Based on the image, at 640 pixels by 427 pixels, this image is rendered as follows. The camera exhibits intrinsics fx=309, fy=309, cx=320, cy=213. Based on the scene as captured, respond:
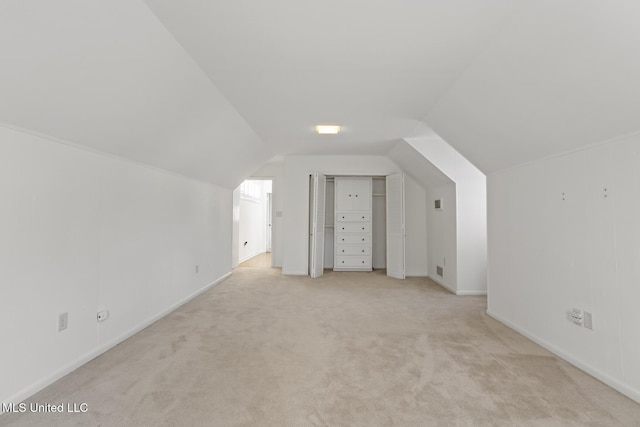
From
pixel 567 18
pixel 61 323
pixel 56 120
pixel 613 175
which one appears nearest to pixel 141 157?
pixel 56 120

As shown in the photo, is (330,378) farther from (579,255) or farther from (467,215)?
(467,215)

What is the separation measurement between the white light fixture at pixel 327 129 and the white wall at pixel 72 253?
79.3 inches

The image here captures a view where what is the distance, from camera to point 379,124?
396 cm

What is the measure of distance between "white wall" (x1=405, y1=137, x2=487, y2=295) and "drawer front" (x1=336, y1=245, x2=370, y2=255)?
220cm

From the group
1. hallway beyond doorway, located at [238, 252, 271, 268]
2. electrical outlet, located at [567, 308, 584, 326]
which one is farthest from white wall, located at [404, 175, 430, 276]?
electrical outlet, located at [567, 308, 584, 326]

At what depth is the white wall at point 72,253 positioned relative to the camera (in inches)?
72.2

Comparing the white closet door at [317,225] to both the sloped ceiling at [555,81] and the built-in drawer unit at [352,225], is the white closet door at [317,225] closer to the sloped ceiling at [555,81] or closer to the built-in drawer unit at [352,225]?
the built-in drawer unit at [352,225]

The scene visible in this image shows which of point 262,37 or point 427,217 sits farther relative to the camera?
point 427,217

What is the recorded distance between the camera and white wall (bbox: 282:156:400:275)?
607 cm

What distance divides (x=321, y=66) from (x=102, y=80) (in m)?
1.50

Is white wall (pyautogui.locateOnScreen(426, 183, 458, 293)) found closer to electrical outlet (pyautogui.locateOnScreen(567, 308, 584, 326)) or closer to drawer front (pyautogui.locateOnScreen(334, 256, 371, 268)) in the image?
drawer front (pyautogui.locateOnScreen(334, 256, 371, 268))

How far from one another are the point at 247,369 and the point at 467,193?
393 cm

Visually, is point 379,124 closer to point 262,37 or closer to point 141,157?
point 262,37

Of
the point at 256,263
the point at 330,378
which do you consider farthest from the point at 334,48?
the point at 256,263
